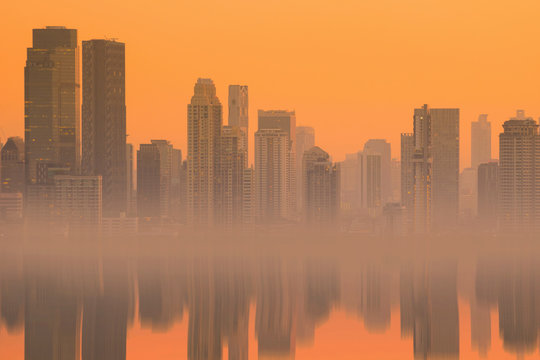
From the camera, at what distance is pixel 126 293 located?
15125 cm

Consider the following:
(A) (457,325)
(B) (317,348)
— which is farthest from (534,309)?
(B) (317,348)

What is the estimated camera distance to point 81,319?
115812mm

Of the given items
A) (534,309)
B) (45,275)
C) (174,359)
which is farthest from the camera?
(45,275)

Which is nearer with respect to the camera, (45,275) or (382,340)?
(382,340)

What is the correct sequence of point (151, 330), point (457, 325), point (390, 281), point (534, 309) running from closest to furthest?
point (151, 330), point (457, 325), point (534, 309), point (390, 281)

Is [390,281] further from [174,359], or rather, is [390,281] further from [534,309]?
[174,359]

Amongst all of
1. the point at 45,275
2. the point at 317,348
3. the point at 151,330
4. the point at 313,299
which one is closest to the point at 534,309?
the point at 313,299

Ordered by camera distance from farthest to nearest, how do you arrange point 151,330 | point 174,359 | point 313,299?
1. point 313,299
2. point 151,330
3. point 174,359

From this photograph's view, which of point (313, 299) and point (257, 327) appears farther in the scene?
point (313, 299)

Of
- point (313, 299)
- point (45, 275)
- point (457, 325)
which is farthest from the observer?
point (45, 275)

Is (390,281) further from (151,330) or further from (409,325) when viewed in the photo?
(151,330)

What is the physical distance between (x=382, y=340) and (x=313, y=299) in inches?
1703

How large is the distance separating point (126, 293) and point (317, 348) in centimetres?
5983

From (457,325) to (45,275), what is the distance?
357ft
